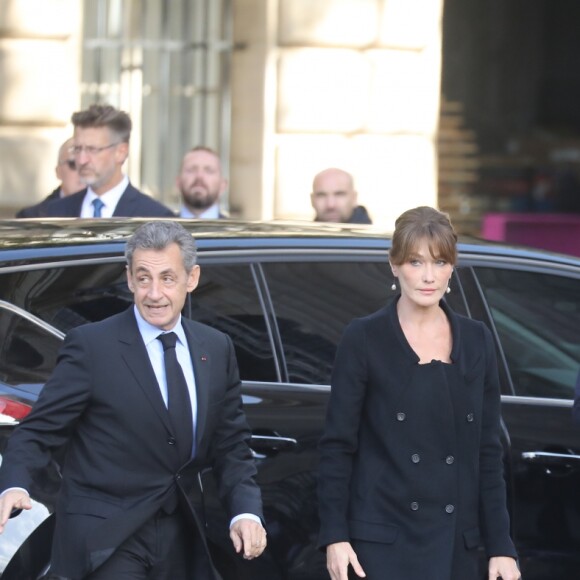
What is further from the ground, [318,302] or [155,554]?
[318,302]

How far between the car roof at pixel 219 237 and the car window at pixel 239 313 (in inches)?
3.7

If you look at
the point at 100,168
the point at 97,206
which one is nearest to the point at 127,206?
the point at 97,206

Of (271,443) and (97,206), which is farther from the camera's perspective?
(97,206)

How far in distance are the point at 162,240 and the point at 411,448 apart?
2.77 feet

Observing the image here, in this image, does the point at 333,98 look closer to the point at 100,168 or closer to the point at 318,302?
the point at 100,168

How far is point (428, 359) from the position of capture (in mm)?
4184

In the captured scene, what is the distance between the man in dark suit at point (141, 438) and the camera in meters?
3.98

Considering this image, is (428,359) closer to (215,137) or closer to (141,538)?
(141,538)

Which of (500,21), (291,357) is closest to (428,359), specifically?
(291,357)

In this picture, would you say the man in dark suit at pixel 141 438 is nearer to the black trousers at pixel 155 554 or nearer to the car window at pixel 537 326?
the black trousers at pixel 155 554

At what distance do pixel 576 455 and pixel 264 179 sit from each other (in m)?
6.54

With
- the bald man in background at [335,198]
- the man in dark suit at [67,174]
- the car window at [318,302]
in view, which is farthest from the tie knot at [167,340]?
the man in dark suit at [67,174]

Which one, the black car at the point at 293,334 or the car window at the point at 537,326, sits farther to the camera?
the car window at the point at 537,326

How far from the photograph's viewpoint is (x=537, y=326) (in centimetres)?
518
